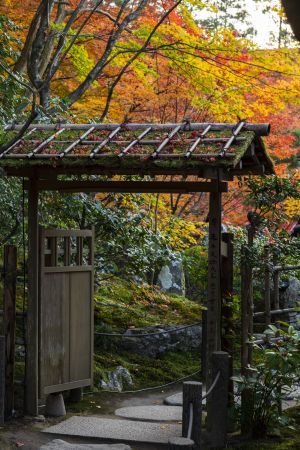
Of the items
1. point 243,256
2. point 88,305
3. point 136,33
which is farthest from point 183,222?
point 243,256

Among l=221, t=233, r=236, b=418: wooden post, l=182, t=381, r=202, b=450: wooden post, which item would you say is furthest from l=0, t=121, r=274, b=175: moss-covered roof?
l=182, t=381, r=202, b=450: wooden post

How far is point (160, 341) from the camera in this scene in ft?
39.2

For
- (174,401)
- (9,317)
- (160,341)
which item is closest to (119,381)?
(174,401)

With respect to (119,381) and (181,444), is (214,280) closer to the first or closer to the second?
(181,444)

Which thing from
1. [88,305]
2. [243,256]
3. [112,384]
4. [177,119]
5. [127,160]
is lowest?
[112,384]

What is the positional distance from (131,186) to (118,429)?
282 centimetres

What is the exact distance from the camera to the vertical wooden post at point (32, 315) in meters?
7.96

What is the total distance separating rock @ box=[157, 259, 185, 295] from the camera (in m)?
17.4

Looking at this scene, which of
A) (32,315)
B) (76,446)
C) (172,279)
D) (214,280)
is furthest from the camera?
(172,279)

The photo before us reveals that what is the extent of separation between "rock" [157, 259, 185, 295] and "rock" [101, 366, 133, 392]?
276 inches

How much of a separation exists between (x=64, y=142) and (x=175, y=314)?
7056mm

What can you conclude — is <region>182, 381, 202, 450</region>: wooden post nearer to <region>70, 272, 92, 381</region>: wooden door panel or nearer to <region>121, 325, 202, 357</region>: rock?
<region>70, 272, 92, 381</region>: wooden door panel

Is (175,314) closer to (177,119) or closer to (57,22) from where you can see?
(177,119)

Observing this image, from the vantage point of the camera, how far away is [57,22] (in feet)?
37.8
